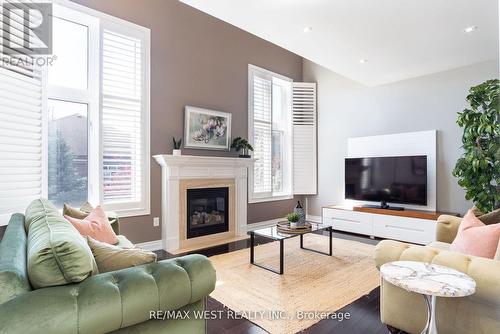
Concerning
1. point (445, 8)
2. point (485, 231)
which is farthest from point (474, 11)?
point (485, 231)

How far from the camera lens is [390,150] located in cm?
486

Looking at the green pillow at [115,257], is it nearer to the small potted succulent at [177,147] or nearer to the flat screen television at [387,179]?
the small potted succulent at [177,147]

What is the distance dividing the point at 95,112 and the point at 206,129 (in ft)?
5.17

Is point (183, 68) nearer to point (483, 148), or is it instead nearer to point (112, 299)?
point (112, 299)

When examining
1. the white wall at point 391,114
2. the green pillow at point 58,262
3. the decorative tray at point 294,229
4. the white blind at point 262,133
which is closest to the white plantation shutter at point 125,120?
the decorative tray at point 294,229

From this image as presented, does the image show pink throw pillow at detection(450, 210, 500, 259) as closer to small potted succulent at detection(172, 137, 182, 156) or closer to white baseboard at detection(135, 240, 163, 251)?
small potted succulent at detection(172, 137, 182, 156)

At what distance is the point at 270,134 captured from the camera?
558 cm

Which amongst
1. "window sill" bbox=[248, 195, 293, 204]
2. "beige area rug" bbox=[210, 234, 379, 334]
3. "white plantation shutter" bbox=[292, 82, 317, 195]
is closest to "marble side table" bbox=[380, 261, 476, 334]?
"beige area rug" bbox=[210, 234, 379, 334]

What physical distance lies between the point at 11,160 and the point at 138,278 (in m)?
2.02

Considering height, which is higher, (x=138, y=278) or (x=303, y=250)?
(x=138, y=278)

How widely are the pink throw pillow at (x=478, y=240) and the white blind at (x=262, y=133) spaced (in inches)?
137

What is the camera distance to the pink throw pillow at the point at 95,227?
7.41 ft

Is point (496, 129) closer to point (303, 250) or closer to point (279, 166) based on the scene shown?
point (303, 250)

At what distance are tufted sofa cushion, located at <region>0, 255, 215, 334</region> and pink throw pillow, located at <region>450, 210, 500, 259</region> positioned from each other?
1790 millimetres
